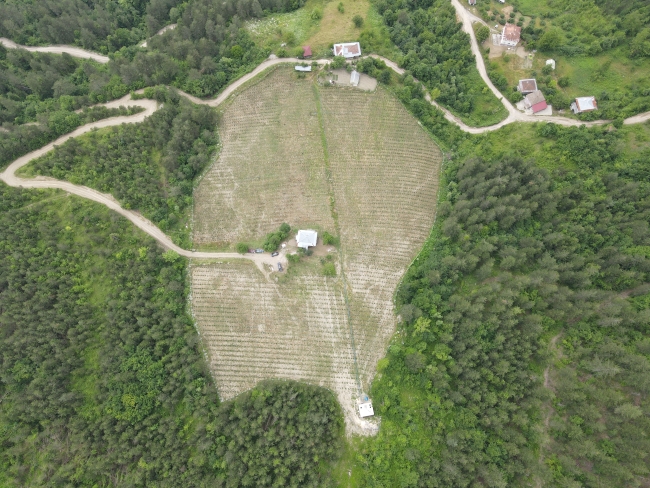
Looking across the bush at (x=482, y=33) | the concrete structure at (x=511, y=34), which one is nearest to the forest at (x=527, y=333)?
the concrete structure at (x=511, y=34)

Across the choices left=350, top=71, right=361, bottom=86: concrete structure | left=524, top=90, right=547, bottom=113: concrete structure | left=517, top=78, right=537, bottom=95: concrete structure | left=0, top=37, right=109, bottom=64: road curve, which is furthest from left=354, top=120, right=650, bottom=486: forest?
left=0, top=37, right=109, bottom=64: road curve

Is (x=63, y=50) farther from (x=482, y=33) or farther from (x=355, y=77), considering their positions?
(x=482, y=33)

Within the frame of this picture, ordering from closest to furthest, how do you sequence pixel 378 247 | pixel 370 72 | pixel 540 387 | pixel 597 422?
pixel 597 422, pixel 540 387, pixel 378 247, pixel 370 72

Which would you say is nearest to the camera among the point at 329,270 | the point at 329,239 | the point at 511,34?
the point at 329,270

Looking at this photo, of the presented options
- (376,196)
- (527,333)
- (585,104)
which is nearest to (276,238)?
(376,196)

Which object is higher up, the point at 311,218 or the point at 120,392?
the point at 311,218

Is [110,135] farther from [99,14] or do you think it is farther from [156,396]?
[156,396]

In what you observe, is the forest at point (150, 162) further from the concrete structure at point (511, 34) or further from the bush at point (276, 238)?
the concrete structure at point (511, 34)

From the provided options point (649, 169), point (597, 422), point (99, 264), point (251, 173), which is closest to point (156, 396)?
point (99, 264)

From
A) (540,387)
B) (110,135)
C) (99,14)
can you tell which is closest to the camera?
(540,387)
